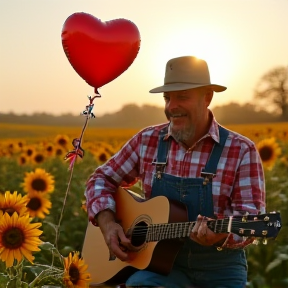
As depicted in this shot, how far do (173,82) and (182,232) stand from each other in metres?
0.63

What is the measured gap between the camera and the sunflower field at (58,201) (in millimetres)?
2178

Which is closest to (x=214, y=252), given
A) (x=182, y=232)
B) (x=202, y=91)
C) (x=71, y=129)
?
(x=182, y=232)

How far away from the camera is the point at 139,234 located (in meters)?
3.13

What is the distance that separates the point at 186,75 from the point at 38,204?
141cm

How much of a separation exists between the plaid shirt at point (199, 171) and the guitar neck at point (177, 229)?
0.30 feet

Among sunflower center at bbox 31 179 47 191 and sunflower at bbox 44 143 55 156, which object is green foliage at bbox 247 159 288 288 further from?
sunflower at bbox 44 143 55 156

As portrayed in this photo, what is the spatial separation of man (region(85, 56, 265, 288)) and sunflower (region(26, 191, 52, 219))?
2.66 feet

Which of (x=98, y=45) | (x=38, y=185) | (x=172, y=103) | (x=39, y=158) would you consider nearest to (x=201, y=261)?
(x=172, y=103)

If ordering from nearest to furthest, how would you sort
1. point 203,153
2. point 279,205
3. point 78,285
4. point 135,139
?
point 78,285
point 203,153
point 135,139
point 279,205

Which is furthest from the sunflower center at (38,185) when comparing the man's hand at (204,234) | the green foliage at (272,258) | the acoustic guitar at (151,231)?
the man's hand at (204,234)

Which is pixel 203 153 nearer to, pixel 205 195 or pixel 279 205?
pixel 205 195

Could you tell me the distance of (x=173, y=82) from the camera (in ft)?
10.2

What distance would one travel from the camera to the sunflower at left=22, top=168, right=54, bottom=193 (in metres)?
4.29

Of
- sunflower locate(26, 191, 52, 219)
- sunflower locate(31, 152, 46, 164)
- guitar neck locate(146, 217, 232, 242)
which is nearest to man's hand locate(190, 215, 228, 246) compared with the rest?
guitar neck locate(146, 217, 232, 242)
